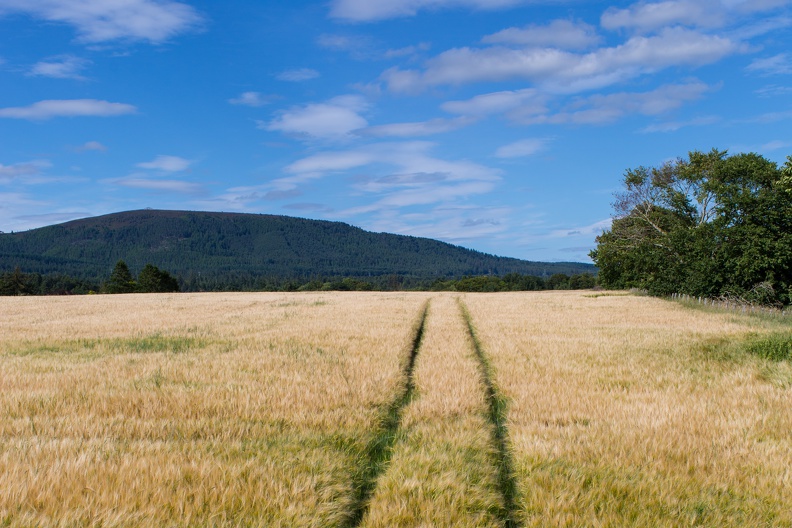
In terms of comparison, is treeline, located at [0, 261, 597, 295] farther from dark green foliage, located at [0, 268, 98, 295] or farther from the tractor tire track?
the tractor tire track

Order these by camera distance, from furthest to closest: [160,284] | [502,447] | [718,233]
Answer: [160,284] < [718,233] < [502,447]

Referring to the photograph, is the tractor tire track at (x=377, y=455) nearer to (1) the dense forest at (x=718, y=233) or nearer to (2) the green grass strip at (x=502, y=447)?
(2) the green grass strip at (x=502, y=447)

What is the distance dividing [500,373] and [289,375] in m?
4.40

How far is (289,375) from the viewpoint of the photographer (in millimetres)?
10773

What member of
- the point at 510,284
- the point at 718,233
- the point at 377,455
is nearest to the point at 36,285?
the point at 510,284

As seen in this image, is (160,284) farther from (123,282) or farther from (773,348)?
Answer: (773,348)

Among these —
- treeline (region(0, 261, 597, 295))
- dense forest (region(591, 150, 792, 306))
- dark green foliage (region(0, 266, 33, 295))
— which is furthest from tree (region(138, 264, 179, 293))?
dense forest (region(591, 150, 792, 306))

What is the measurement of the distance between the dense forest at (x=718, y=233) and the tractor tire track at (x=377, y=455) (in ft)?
99.4

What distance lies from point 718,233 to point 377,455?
40.7 metres

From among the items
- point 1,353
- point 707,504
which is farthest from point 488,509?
point 1,353

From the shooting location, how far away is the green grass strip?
17.7ft

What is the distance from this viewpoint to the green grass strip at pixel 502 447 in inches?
213

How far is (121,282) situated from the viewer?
10238 centimetres

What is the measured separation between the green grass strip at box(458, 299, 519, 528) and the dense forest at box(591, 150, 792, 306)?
92.7 ft
